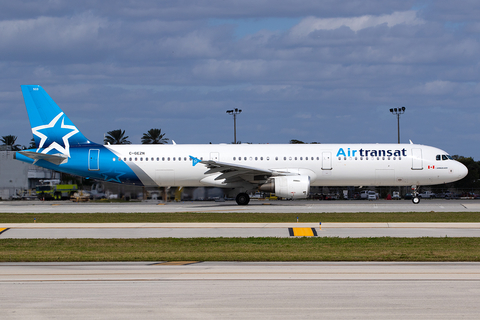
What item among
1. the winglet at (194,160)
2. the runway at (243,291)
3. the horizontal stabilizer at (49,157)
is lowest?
the runway at (243,291)

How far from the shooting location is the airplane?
121 ft

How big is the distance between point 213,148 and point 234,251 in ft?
76.2

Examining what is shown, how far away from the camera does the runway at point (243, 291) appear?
27.2ft

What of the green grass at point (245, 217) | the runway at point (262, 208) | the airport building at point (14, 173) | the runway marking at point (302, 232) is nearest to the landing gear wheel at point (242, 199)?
the runway at point (262, 208)

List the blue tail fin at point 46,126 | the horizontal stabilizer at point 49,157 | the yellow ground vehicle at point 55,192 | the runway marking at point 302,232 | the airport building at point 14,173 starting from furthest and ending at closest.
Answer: the airport building at point 14,173
the yellow ground vehicle at point 55,192
the blue tail fin at point 46,126
the horizontal stabilizer at point 49,157
the runway marking at point 302,232

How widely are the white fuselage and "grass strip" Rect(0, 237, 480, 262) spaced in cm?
1910

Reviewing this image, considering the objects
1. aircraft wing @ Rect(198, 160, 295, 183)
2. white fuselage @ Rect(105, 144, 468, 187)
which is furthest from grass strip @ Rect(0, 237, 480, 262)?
white fuselage @ Rect(105, 144, 468, 187)

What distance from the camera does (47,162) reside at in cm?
3819

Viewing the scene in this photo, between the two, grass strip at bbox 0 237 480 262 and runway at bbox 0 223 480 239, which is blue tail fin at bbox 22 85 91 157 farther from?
grass strip at bbox 0 237 480 262

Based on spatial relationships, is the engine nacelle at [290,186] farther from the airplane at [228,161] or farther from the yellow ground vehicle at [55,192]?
the yellow ground vehicle at [55,192]

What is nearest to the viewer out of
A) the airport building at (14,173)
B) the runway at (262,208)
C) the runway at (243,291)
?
the runway at (243,291)

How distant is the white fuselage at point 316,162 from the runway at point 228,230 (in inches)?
568

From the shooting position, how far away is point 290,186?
113ft

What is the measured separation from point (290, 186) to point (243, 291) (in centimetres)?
2491
